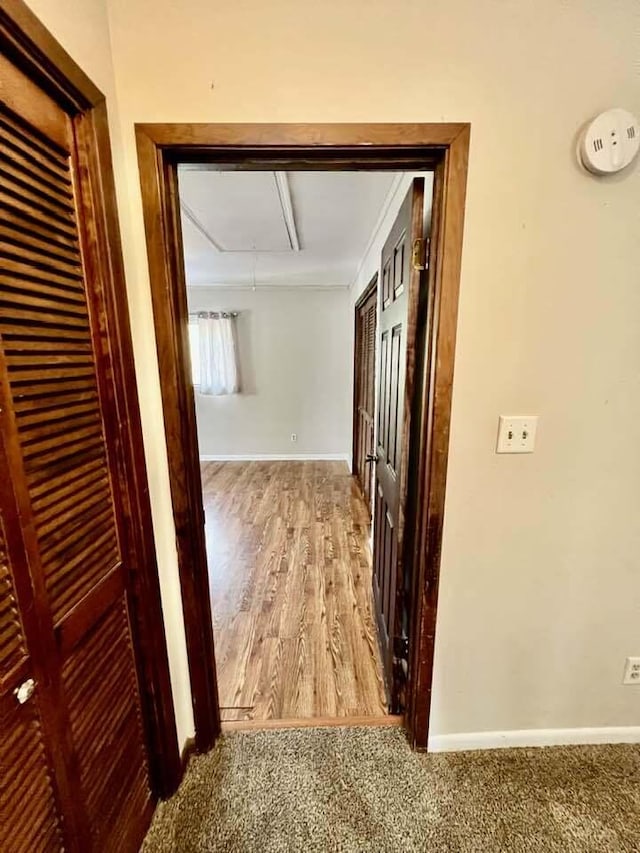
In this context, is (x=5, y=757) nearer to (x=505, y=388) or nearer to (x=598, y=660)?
(x=505, y=388)

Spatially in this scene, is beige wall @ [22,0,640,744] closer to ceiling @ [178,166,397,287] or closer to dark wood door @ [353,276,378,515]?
ceiling @ [178,166,397,287]

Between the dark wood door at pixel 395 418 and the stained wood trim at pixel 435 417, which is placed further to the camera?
the dark wood door at pixel 395 418

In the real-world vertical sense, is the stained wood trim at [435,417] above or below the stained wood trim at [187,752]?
above

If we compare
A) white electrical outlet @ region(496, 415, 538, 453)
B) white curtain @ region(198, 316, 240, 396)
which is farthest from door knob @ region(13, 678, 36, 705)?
white curtain @ region(198, 316, 240, 396)

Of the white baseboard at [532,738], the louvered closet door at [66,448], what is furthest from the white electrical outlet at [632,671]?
the louvered closet door at [66,448]

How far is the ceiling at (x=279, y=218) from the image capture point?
1859 mm

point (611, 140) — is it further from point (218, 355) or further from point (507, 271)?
point (218, 355)

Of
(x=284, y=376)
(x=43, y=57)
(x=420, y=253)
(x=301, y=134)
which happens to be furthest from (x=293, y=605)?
(x=284, y=376)

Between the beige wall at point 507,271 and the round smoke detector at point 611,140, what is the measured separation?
4cm

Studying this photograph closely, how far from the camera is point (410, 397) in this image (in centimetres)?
128

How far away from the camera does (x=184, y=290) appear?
1130 mm

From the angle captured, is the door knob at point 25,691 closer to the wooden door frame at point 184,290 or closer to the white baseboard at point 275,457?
the wooden door frame at point 184,290

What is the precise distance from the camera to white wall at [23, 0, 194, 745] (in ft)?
2.61

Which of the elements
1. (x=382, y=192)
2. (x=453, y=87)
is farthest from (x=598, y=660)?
(x=382, y=192)
